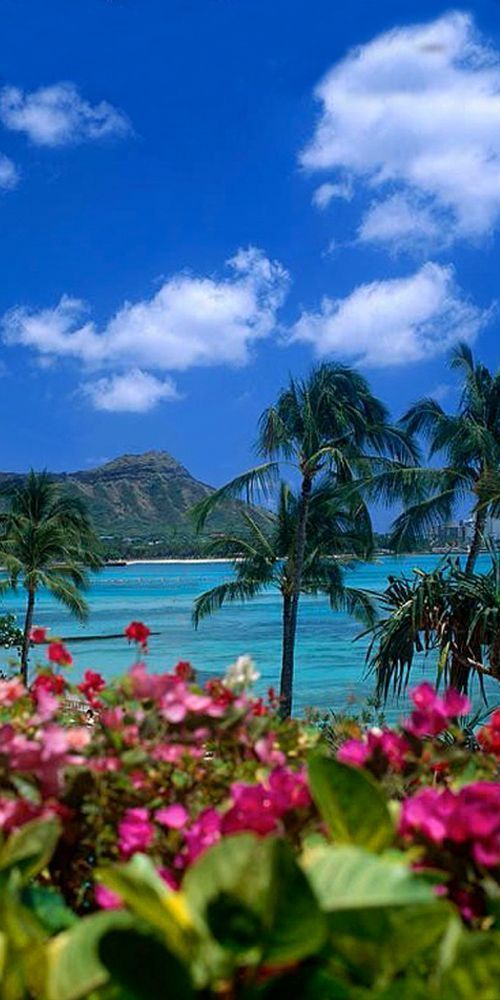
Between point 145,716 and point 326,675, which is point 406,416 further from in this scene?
point 145,716

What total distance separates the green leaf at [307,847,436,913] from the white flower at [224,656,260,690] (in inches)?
29.6

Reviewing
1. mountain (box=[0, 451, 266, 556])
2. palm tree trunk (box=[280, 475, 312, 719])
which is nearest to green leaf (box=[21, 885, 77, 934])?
palm tree trunk (box=[280, 475, 312, 719])

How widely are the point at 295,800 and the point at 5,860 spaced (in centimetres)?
41

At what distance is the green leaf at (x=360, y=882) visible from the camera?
84cm

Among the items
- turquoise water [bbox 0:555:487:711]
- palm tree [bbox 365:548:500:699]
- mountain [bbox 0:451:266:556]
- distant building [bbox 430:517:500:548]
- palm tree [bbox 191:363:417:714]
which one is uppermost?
mountain [bbox 0:451:266:556]

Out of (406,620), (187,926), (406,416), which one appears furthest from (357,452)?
(187,926)

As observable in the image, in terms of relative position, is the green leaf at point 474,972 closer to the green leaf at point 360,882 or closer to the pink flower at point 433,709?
the green leaf at point 360,882

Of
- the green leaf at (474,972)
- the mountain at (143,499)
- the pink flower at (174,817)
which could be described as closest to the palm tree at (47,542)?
the pink flower at (174,817)

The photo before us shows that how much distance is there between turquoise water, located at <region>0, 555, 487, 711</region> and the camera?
34562 millimetres

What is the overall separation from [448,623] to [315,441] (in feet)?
44.2

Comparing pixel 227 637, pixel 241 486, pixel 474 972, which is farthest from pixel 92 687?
pixel 227 637

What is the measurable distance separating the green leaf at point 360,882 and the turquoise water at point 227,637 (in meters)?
1.39

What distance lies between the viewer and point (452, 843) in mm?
1141

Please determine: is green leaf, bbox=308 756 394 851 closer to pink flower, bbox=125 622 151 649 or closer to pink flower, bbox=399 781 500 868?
pink flower, bbox=399 781 500 868
